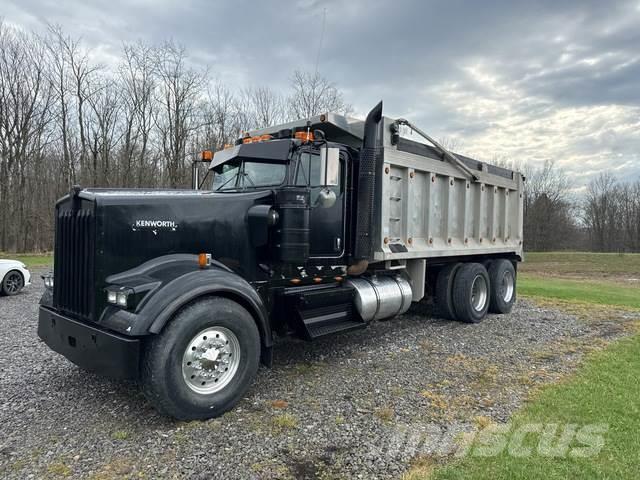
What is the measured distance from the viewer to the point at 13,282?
1055 centimetres

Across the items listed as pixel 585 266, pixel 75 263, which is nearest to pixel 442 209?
pixel 75 263

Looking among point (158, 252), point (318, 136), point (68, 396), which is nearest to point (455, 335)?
point (318, 136)

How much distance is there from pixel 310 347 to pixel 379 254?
62.6 inches

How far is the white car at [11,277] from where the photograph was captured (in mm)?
10339

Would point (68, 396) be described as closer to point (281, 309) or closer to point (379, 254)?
point (281, 309)

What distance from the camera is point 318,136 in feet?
16.8

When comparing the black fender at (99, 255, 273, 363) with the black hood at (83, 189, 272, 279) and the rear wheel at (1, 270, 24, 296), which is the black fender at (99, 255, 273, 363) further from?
the rear wheel at (1, 270, 24, 296)

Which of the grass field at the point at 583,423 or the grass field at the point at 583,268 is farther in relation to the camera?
the grass field at the point at 583,268

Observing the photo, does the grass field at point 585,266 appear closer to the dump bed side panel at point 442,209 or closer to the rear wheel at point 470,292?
the dump bed side panel at point 442,209

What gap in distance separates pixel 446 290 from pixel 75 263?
19.4ft

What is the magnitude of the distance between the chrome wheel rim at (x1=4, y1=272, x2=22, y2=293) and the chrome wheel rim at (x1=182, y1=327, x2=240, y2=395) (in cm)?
911

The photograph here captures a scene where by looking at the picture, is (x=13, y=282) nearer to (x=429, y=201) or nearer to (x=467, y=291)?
(x=429, y=201)

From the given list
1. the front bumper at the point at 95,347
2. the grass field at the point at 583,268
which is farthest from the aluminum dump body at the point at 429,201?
the grass field at the point at 583,268

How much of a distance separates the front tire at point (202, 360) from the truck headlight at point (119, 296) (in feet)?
1.29
